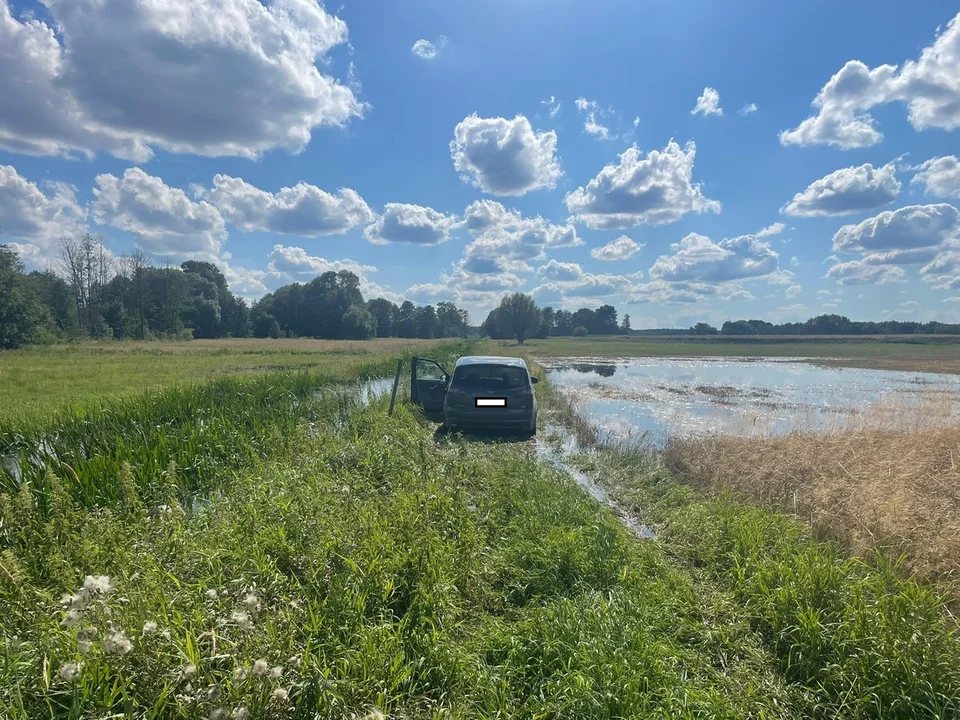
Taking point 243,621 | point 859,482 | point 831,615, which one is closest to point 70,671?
point 243,621

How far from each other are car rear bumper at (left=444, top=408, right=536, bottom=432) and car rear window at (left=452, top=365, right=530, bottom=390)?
473mm

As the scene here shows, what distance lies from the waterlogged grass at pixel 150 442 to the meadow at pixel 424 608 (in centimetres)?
6

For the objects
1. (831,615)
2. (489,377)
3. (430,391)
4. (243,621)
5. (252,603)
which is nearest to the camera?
(243,621)

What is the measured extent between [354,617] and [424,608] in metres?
0.55

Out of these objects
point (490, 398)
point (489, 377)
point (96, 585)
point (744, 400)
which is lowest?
point (744, 400)

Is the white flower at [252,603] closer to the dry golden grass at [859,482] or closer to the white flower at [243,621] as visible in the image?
the white flower at [243,621]

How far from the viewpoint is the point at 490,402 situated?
32.6 feet

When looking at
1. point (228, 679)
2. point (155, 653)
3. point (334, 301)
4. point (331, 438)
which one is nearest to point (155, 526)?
point (155, 653)

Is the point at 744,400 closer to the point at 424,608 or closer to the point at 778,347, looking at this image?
the point at 424,608

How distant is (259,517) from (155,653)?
2.03m

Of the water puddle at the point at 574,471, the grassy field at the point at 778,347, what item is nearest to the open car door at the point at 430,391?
the water puddle at the point at 574,471

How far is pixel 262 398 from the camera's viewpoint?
1077 cm

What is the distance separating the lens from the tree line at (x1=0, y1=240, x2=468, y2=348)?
43750mm

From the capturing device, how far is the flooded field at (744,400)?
13.3 m
